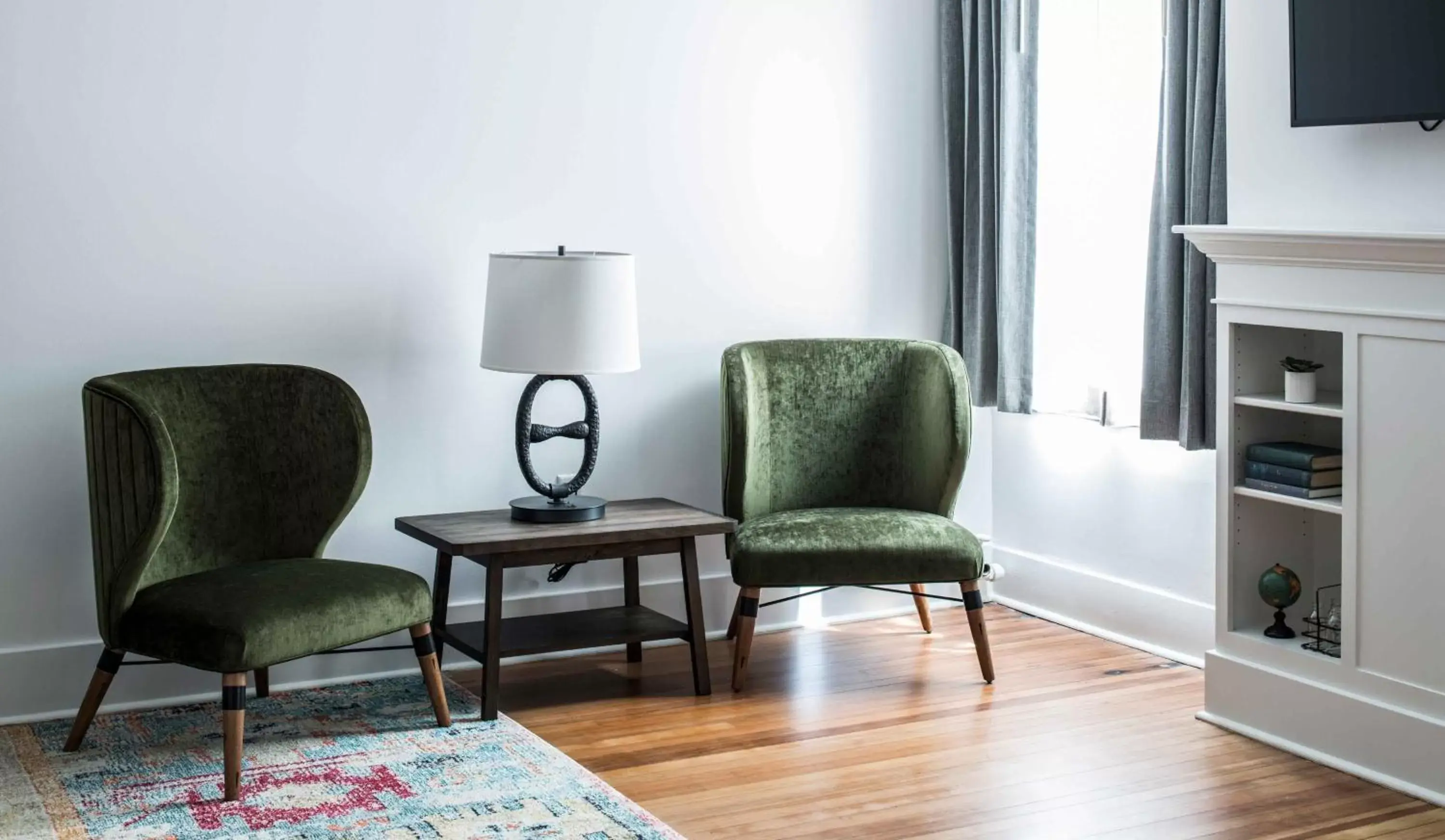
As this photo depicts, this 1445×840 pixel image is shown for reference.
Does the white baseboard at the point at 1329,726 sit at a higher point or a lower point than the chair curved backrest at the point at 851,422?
lower

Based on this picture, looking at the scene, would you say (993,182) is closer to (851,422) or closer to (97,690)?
(851,422)

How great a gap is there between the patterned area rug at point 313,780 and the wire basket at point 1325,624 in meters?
1.59

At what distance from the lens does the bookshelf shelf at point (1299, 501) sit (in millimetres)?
3416

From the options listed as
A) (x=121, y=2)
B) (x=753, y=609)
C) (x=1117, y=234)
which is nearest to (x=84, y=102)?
(x=121, y=2)

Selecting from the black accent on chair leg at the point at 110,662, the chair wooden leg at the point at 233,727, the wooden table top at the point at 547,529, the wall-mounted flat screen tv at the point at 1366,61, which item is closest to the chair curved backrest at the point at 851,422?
the wooden table top at the point at 547,529

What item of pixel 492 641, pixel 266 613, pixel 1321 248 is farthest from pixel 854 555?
pixel 266 613

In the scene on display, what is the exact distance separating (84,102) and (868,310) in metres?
2.39

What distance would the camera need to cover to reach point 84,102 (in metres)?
3.78

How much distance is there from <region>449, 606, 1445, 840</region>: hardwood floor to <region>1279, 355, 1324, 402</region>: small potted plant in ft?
2.67

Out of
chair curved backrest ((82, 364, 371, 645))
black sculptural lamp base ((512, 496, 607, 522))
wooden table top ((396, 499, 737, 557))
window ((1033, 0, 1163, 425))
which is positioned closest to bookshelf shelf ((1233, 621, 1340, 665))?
window ((1033, 0, 1163, 425))

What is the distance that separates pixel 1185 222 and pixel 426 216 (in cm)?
205

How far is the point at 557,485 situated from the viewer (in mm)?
4117

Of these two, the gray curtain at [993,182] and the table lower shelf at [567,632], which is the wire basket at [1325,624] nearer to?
the gray curtain at [993,182]

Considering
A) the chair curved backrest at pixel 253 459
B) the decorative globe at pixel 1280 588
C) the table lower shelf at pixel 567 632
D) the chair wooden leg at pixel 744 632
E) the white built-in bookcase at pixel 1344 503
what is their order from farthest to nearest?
the chair wooden leg at pixel 744 632
the table lower shelf at pixel 567 632
the chair curved backrest at pixel 253 459
the decorative globe at pixel 1280 588
the white built-in bookcase at pixel 1344 503
